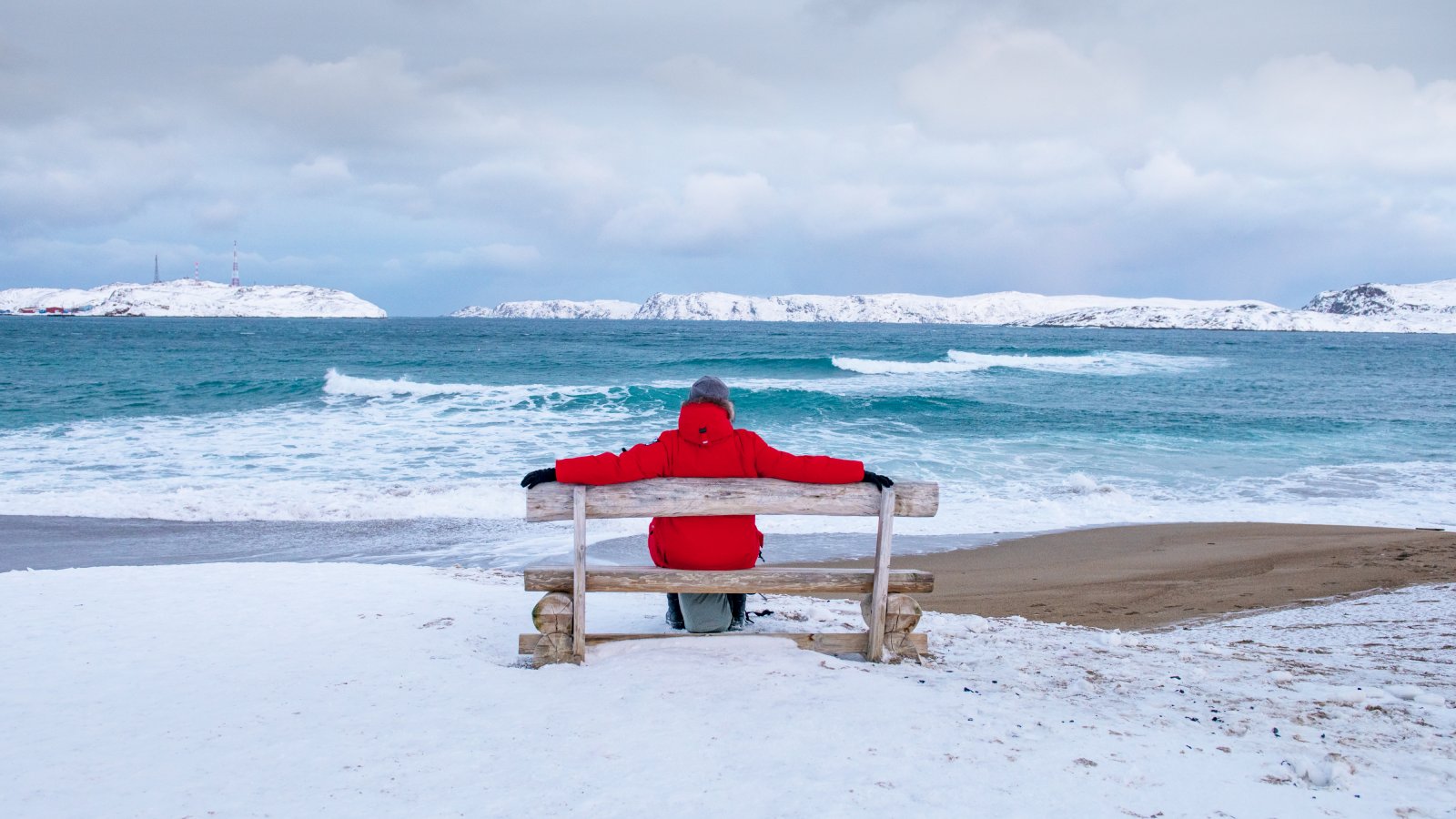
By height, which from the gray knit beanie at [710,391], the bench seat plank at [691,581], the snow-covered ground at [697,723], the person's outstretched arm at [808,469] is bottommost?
the snow-covered ground at [697,723]

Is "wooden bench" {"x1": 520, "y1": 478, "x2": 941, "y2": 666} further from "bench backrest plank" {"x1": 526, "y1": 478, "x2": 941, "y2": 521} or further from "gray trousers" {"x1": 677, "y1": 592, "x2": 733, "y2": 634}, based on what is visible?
"gray trousers" {"x1": 677, "y1": 592, "x2": 733, "y2": 634}

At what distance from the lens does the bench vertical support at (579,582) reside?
4172 mm

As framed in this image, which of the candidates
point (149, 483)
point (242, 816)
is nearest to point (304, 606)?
point (242, 816)

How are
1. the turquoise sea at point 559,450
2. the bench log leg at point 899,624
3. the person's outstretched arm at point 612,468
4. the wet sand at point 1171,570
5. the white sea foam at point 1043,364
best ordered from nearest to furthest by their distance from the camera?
the person's outstretched arm at point 612,468, the bench log leg at point 899,624, the wet sand at point 1171,570, the turquoise sea at point 559,450, the white sea foam at point 1043,364

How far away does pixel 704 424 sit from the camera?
14.3 feet

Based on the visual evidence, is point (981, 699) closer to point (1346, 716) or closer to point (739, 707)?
point (739, 707)

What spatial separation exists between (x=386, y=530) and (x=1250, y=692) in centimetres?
981

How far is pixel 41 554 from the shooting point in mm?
9195

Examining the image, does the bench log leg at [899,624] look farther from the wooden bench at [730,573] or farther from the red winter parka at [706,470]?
the red winter parka at [706,470]

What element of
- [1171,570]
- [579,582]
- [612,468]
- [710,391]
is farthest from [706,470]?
[1171,570]

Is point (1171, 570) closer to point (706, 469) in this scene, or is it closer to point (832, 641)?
point (832, 641)

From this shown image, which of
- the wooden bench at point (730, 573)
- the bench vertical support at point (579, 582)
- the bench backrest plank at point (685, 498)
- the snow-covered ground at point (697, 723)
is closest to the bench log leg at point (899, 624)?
the wooden bench at point (730, 573)

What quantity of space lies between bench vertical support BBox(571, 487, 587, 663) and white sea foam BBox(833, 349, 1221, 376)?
4008 cm

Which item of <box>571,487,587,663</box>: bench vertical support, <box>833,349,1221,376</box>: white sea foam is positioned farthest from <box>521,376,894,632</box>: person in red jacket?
<box>833,349,1221,376</box>: white sea foam
